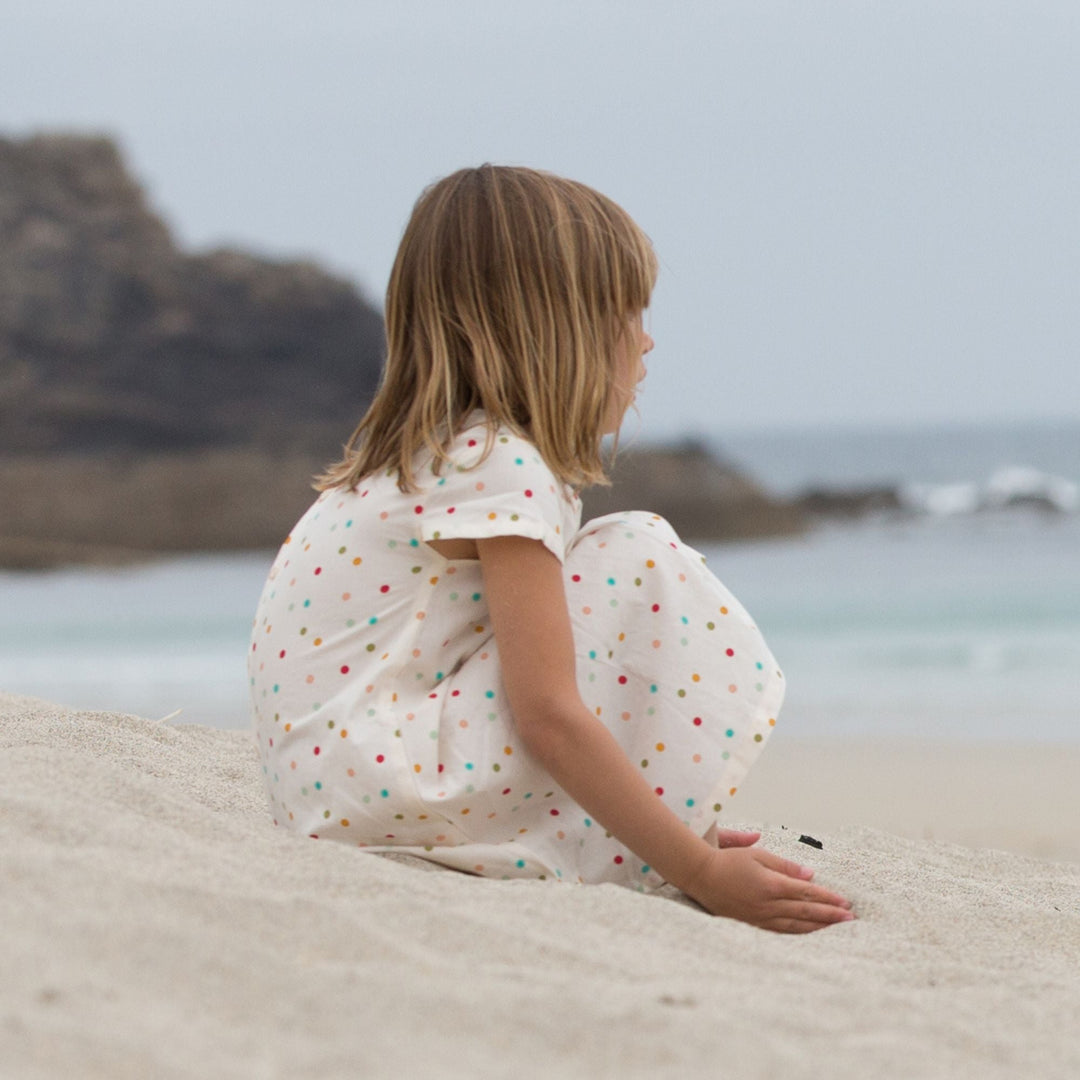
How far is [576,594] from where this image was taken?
152 centimetres

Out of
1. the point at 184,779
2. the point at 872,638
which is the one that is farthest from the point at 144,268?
the point at 184,779

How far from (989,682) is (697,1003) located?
513 centimetres

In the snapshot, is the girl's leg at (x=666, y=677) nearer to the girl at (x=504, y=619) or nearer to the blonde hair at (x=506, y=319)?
the girl at (x=504, y=619)

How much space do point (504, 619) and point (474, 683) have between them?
101 mm

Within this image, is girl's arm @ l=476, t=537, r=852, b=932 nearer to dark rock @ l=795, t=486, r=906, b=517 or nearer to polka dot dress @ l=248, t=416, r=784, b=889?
polka dot dress @ l=248, t=416, r=784, b=889

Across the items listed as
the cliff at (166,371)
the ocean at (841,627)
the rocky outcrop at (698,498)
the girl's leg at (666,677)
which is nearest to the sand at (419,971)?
the girl's leg at (666,677)

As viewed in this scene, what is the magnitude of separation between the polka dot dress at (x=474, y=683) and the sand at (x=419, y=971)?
0.08m

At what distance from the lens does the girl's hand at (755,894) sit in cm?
148

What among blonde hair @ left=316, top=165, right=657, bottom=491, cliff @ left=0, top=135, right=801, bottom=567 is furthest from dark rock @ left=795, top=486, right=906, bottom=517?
blonde hair @ left=316, top=165, right=657, bottom=491

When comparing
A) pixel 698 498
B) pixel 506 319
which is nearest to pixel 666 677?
pixel 506 319

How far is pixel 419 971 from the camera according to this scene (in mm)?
1115

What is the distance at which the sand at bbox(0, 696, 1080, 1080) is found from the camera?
0.99 m

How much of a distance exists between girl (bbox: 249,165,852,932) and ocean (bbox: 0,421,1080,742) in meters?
3.21

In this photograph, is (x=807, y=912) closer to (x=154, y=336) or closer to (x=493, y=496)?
(x=493, y=496)
